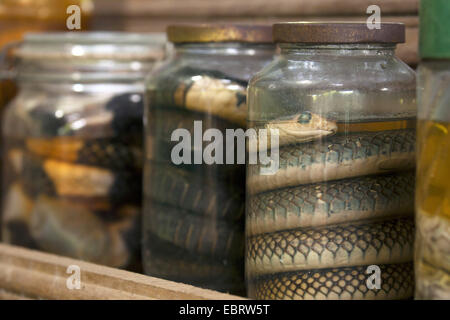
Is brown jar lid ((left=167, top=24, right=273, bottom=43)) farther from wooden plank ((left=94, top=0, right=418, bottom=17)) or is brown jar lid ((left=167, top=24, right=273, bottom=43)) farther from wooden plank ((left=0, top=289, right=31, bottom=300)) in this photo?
wooden plank ((left=0, top=289, right=31, bottom=300))

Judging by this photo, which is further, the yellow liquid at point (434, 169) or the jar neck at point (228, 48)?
the jar neck at point (228, 48)

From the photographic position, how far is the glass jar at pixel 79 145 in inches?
24.5

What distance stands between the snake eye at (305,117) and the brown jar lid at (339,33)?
1.7 inches

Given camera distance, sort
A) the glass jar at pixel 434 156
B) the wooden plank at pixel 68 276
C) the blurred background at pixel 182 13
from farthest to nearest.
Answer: the blurred background at pixel 182 13
the wooden plank at pixel 68 276
the glass jar at pixel 434 156

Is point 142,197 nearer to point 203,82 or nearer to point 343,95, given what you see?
point 203,82

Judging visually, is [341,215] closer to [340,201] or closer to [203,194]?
[340,201]

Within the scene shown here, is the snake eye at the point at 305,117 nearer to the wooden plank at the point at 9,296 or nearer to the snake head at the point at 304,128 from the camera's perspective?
the snake head at the point at 304,128

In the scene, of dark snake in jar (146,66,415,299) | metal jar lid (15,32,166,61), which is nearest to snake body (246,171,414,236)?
dark snake in jar (146,66,415,299)

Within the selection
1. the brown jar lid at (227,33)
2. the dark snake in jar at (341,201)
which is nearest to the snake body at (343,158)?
the dark snake in jar at (341,201)

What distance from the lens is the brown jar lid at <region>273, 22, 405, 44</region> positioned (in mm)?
426

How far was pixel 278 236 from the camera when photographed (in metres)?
0.44

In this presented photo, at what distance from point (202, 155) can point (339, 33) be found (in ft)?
0.48
